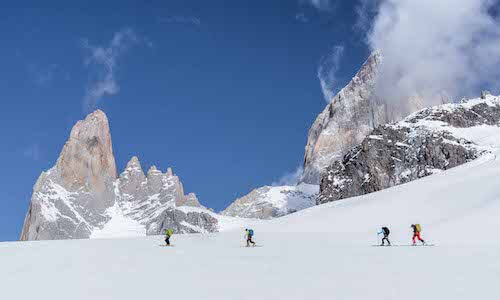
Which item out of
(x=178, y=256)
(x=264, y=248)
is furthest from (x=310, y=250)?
(x=178, y=256)

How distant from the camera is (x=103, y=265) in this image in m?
22.0

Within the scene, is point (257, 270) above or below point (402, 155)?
below

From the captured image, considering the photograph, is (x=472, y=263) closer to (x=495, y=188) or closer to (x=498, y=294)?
(x=498, y=294)

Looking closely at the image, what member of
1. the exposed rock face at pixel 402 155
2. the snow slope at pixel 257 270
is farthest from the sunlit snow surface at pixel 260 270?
the exposed rock face at pixel 402 155

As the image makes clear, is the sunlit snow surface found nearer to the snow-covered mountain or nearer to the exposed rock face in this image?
the snow-covered mountain

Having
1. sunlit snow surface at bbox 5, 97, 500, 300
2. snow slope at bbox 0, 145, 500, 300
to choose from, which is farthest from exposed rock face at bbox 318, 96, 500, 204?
snow slope at bbox 0, 145, 500, 300

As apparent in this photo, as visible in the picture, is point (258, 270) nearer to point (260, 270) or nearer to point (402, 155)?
point (260, 270)

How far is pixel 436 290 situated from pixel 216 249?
14.2 meters

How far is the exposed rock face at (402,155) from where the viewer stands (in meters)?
158

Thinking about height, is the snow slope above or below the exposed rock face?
below

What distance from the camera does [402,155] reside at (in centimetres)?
16600

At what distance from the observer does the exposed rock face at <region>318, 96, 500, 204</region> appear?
15800cm

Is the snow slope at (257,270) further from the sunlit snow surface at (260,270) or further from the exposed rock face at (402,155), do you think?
the exposed rock face at (402,155)

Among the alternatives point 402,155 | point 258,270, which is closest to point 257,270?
point 258,270
